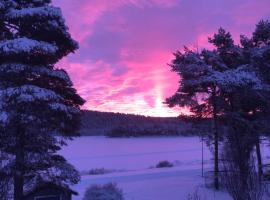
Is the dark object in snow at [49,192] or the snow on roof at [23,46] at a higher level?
the snow on roof at [23,46]

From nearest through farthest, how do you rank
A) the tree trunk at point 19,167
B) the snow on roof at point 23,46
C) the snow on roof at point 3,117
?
the snow on roof at point 3,117
the snow on roof at point 23,46
the tree trunk at point 19,167

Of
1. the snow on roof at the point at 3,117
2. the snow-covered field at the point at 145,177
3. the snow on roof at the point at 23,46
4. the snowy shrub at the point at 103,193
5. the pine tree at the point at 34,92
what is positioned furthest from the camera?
the snow-covered field at the point at 145,177

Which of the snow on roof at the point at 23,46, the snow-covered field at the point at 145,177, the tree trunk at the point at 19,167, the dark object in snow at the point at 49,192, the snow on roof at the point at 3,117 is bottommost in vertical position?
the snow-covered field at the point at 145,177

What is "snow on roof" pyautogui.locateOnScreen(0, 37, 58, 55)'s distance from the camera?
14.9m

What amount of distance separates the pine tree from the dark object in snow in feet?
3.75

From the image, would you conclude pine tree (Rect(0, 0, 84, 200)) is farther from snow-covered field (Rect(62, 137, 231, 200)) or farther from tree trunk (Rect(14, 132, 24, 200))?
snow-covered field (Rect(62, 137, 231, 200))

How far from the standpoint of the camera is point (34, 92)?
15.2m

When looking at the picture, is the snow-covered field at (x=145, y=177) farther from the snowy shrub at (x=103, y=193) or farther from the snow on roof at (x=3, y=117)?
the snow on roof at (x=3, y=117)

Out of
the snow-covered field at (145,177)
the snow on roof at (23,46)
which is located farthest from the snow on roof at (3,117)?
the snow-covered field at (145,177)

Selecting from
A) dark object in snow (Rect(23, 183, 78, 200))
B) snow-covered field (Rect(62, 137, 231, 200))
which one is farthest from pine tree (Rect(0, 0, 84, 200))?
snow-covered field (Rect(62, 137, 231, 200))

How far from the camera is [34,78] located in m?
16.6

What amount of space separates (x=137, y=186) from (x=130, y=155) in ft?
105

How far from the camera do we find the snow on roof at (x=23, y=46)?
48.7ft

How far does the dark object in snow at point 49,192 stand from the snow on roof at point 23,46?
5.74m
